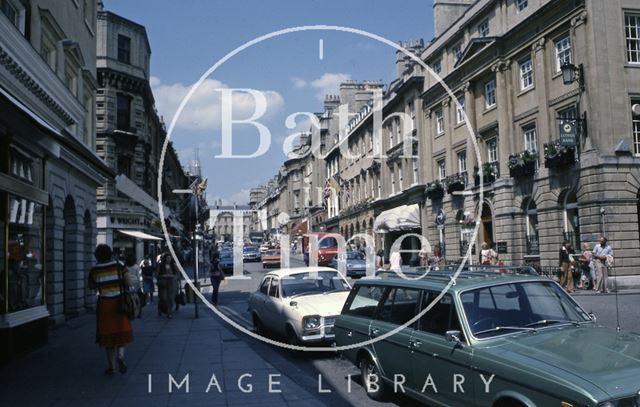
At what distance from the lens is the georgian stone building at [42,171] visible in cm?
962

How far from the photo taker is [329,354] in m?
10.1

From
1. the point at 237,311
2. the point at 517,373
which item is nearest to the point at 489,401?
the point at 517,373

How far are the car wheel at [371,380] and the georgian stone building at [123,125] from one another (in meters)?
29.6

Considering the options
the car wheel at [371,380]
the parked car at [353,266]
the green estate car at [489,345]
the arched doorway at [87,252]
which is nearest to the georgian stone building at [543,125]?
the parked car at [353,266]

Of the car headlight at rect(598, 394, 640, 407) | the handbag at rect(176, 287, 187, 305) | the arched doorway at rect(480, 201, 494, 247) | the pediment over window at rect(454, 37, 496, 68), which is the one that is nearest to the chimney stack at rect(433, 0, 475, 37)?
the pediment over window at rect(454, 37, 496, 68)

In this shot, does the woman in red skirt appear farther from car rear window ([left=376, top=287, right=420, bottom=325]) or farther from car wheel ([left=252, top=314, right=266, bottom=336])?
car wheel ([left=252, top=314, right=266, bottom=336])

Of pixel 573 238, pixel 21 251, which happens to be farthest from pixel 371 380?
pixel 573 238

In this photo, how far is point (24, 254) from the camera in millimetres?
10977

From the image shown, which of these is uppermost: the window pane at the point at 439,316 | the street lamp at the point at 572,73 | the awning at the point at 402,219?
the street lamp at the point at 572,73

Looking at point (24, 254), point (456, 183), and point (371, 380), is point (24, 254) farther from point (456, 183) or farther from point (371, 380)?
point (456, 183)

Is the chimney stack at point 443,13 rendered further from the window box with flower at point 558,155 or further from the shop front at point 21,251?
the shop front at point 21,251

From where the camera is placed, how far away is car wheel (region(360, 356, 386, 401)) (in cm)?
707

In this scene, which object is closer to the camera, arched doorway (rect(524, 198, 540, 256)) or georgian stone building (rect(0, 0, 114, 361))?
georgian stone building (rect(0, 0, 114, 361))

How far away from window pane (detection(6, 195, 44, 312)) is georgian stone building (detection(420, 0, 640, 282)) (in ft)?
48.7
